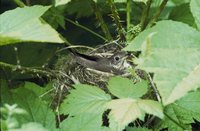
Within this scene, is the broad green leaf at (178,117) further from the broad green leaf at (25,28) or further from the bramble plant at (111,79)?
the broad green leaf at (25,28)

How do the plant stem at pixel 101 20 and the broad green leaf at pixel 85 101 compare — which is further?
the plant stem at pixel 101 20

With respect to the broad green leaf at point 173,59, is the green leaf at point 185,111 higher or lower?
lower

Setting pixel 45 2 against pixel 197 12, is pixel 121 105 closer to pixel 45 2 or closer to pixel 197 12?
pixel 197 12

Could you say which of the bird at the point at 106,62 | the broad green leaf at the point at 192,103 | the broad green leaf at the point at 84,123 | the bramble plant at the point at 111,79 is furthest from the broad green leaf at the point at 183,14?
the broad green leaf at the point at 84,123

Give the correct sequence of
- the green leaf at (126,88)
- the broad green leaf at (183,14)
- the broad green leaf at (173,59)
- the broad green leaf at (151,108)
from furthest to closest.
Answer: the broad green leaf at (183,14)
the green leaf at (126,88)
the broad green leaf at (151,108)
the broad green leaf at (173,59)

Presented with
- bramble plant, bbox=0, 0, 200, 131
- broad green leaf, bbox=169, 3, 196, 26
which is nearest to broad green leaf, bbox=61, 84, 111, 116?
bramble plant, bbox=0, 0, 200, 131

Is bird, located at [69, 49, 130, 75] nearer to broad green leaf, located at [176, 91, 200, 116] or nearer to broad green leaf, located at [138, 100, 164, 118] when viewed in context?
broad green leaf, located at [176, 91, 200, 116]
